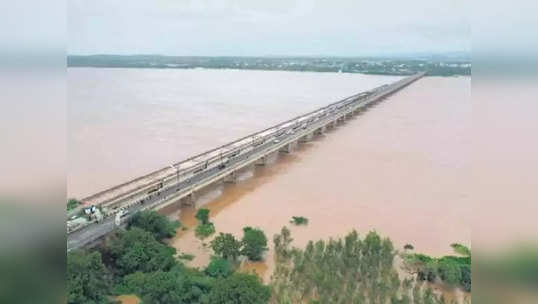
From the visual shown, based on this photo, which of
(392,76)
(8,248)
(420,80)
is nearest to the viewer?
(8,248)

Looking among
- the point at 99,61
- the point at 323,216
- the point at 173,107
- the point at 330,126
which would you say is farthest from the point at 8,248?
the point at 99,61

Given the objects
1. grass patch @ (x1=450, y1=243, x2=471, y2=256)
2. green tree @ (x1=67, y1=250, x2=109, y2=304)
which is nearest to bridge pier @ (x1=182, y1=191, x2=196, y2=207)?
green tree @ (x1=67, y1=250, x2=109, y2=304)

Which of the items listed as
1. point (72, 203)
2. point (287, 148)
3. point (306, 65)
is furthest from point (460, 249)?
point (306, 65)

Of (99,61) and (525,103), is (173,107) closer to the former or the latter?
(99,61)

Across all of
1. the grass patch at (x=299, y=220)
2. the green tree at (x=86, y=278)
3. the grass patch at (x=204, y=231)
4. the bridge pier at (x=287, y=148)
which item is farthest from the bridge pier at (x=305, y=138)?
the green tree at (x=86, y=278)

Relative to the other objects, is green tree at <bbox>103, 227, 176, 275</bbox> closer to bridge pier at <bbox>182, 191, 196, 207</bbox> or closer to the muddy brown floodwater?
the muddy brown floodwater

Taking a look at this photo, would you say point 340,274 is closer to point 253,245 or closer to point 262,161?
point 253,245

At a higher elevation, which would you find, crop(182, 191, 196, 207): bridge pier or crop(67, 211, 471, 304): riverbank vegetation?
crop(182, 191, 196, 207): bridge pier
